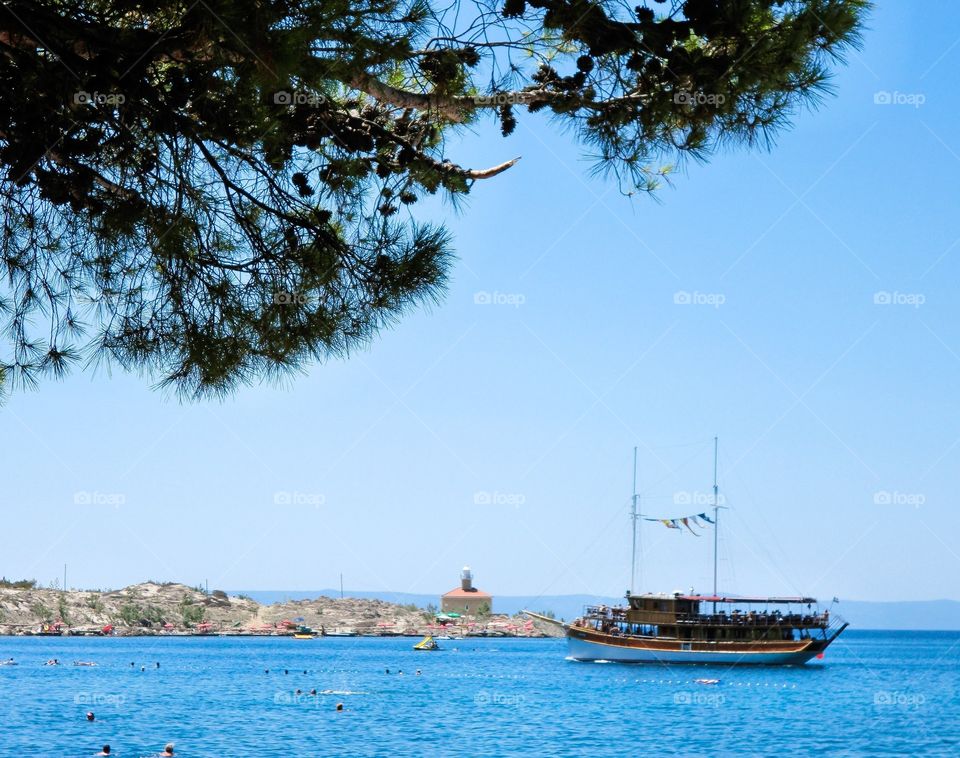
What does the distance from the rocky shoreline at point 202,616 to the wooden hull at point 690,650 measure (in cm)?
5213

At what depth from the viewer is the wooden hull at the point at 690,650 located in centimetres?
5602

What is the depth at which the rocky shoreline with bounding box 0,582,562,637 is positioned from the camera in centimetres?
10681

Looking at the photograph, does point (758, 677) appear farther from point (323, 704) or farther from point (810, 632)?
point (323, 704)

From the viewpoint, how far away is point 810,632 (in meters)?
63.3

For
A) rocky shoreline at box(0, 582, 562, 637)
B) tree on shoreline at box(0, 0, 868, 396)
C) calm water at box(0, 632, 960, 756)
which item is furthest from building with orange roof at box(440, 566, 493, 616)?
tree on shoreline at box(0, 0, 868, 396)

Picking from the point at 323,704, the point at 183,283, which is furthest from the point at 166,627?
the point at 183,283
